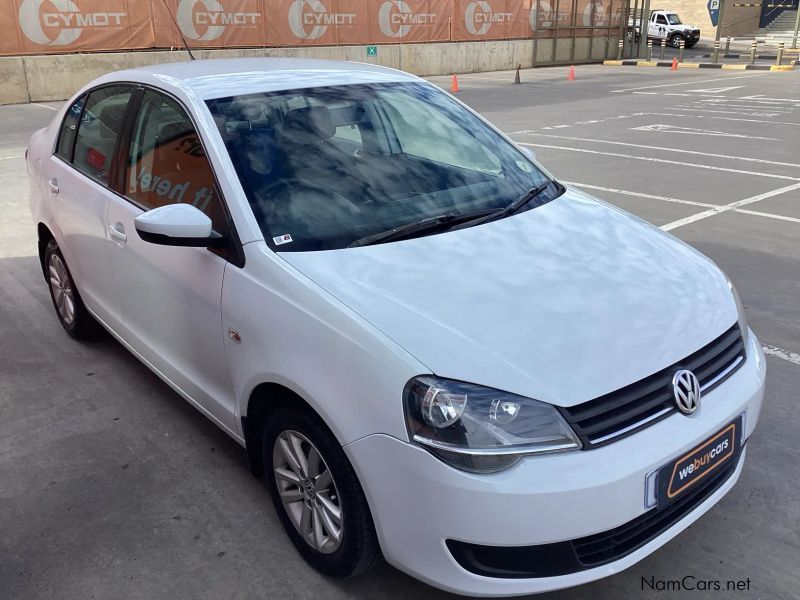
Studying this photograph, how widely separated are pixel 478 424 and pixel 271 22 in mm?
21409

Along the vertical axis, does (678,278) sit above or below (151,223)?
below

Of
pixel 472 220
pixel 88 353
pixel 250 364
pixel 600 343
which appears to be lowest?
pixel 88 353

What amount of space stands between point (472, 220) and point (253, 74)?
1.24 meters

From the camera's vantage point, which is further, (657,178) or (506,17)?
(506,17)

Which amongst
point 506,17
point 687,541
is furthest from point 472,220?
point 506,17

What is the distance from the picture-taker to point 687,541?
2752 millimetres

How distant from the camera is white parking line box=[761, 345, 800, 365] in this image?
164 inches

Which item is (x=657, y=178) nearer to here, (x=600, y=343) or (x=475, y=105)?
(x=600, y=343)

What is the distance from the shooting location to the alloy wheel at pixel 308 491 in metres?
2.42

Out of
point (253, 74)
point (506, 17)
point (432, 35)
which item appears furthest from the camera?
point (506, 17)

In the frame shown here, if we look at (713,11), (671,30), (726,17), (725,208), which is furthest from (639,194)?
(726,17)

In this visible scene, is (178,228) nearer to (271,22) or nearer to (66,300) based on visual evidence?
(66,300)

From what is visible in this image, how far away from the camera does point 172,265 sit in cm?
305

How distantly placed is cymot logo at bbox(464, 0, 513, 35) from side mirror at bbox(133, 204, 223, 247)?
2566cm
